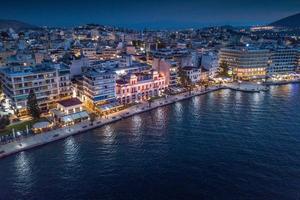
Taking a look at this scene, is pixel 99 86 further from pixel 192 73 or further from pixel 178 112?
pixel 192 73

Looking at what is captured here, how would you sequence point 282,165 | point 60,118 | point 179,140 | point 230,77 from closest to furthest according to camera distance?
point 282,165 < point 179,140 < point 60,118 < point 230,77

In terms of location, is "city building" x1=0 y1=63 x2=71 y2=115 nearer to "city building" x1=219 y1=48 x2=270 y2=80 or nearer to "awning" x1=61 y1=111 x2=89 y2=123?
"awning" x1=61 y1=111 x2=89 y2=123

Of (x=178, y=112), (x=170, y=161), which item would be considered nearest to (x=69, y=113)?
(x=178, y=112)

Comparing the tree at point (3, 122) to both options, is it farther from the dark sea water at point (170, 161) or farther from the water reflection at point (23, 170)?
the dark sea water at point (170, 161)

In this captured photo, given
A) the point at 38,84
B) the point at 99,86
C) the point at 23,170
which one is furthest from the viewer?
the point at 99,86

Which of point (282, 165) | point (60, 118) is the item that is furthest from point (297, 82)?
point (60, 118)

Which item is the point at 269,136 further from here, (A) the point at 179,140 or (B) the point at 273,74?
(B) the point at 273,74

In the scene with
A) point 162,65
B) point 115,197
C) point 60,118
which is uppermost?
point 162,65
